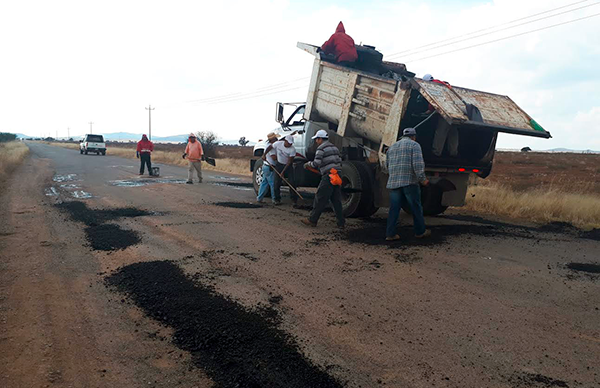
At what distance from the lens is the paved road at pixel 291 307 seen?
2730 mm

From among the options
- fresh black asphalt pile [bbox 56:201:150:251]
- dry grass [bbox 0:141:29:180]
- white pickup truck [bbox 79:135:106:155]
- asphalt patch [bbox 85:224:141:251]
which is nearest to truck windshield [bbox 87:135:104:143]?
white pickup truck [bbox 79:135:106:155]

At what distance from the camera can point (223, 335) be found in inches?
123

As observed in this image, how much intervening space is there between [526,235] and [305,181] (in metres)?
4.82

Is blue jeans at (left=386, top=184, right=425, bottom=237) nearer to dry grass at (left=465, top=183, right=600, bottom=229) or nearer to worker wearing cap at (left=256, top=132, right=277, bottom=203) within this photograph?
dry grass at (left=465, top=183, right=600, bottom=229)

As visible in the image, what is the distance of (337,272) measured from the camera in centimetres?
471

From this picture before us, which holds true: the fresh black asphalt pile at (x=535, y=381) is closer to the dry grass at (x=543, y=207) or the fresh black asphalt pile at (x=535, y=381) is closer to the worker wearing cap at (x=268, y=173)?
the dry grass at (x=543, y=207)

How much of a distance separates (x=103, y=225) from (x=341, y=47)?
6004mm

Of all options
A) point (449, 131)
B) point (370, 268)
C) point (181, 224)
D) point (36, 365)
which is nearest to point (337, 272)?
point (370, 268)

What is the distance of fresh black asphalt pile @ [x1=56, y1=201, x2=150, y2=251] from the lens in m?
5.82

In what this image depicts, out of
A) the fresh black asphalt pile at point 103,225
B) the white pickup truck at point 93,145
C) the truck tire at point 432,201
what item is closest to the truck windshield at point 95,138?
the white pickup truck at point 93,145

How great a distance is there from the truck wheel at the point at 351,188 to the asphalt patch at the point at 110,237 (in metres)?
3.90

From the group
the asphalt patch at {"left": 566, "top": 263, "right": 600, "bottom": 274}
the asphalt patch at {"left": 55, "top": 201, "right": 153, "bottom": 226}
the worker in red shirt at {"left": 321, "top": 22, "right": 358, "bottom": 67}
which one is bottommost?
the asphalt patch at {"left": 55, "top": 201, "right": 153, "bottom": 226}

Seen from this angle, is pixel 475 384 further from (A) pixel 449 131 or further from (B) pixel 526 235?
(A) pixel 449 131

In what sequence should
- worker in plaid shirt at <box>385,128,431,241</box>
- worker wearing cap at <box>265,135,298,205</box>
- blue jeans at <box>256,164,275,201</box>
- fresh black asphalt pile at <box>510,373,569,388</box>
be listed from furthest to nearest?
1. blue jeans at <box>256,164,275,201</box>
2. worker wearing cap at <box>265,135,298,205</box>
3. worker in plaid shirt at <box>385,128,431,241</box>
4. fresh black asphalt pile at <box>510,373,569,388</box>
